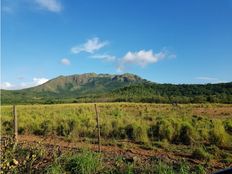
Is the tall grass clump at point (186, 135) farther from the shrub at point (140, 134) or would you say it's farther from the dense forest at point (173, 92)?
the dense forest at point (173, 92)

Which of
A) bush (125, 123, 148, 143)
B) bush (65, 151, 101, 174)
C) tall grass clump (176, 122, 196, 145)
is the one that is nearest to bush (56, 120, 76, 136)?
bush (125, 123, 148, 143)

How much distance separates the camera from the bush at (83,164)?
9156mm

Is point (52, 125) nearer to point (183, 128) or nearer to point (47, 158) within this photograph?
point (183, 128)

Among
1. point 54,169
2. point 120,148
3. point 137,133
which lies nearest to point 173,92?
point 137,133

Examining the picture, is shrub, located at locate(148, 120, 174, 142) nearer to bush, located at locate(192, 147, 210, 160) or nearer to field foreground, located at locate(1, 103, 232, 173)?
field foreground, located at locate(1, 103, 232, 173)

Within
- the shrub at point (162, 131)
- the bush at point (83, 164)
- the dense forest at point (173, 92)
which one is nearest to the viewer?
the bush at point (83, 164)

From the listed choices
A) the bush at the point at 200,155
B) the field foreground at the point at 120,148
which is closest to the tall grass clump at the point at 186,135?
the field foreground at the point at 120,148

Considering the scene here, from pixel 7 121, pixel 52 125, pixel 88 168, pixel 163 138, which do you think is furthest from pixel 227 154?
pixel 7 121

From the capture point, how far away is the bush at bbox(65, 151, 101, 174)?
9.16 meters

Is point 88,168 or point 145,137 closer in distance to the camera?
point 88,168

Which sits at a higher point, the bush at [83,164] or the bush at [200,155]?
the bush at [83,164]

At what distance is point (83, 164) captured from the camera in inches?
363

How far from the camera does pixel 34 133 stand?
21.6 m

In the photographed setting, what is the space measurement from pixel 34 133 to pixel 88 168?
13100 millimetres
